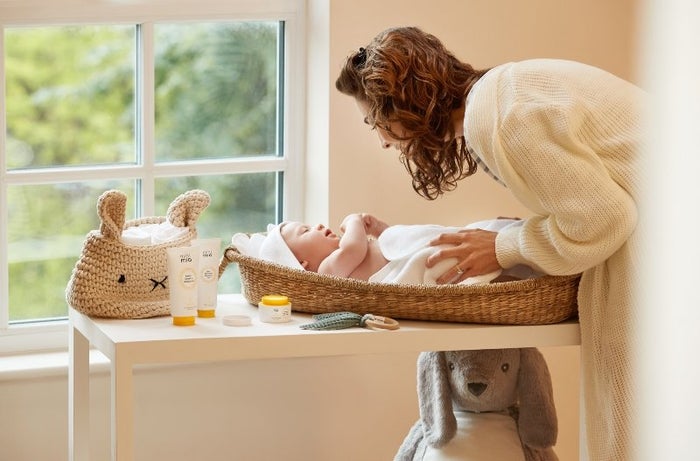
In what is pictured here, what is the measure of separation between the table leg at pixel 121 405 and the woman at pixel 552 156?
541mm

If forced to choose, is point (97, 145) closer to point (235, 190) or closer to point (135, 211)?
point (135, 211)

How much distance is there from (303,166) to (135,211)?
0.44m

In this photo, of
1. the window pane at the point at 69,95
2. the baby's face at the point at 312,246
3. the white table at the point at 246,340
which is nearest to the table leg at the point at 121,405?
the white table at the point at 246,340

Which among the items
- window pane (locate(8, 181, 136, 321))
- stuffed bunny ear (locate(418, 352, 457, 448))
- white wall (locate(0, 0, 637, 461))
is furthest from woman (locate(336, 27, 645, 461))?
window pane (locate(8, 181, 136, 321))

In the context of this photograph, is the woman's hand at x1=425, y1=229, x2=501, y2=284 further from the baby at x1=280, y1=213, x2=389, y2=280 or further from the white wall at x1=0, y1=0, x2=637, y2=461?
the white wall at x1=0, y1=0, x2=637, y2=461

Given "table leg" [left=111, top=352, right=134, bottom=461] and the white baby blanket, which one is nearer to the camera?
"table leg" [left=111, top=352, right=134, bottom=461]

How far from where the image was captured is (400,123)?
61.4 inches

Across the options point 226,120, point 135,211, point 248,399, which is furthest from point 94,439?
point 226,120

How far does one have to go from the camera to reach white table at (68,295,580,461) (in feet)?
4.46

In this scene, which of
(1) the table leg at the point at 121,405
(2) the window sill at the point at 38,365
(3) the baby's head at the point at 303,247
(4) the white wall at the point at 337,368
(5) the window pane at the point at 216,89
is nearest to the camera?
(1) the table leg at the point at 121,405

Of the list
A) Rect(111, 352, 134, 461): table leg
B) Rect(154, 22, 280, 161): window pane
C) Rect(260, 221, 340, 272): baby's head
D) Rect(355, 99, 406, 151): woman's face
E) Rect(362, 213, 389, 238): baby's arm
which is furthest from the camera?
Rect(154, 22, 280, 161): window pane

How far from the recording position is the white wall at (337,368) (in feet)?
6.78

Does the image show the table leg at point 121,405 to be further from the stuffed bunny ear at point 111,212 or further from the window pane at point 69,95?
the window pane at point 69,95

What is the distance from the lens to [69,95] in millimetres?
2098
